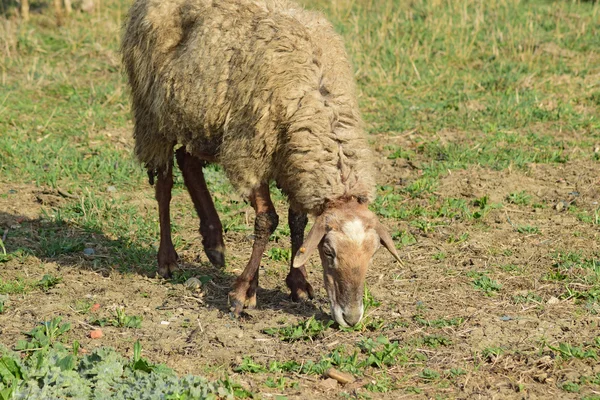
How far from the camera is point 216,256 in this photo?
6457 mm

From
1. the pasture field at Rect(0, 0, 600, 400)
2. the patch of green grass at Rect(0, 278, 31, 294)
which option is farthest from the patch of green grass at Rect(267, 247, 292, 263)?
the patch of green grass at Rect(0, 278, 31, 294)

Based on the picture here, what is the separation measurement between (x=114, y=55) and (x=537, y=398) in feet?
25.7

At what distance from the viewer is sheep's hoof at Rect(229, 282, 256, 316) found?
5539 millimetres

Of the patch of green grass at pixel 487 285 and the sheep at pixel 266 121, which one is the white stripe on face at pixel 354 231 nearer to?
the sheep at pixel 266 121

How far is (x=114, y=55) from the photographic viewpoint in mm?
10852

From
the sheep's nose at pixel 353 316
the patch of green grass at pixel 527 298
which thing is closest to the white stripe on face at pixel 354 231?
the sheep's nose at pixel 353 316

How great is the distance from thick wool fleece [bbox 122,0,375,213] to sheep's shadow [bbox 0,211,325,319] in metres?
0.89

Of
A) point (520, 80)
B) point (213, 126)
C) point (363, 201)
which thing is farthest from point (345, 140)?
point (520, 80)

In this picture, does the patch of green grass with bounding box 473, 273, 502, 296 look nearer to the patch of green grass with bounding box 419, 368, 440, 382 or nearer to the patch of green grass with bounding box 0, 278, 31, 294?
the patch of green grass with bounding box 419, 368, 440, 382

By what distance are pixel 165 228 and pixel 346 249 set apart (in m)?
2.03

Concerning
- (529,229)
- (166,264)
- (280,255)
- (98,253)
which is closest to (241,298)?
(166,264)

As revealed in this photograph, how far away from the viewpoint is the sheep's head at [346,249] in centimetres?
496

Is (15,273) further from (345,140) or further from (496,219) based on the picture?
(496,219)

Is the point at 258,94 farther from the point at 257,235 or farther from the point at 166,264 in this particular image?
the point at 166,264
